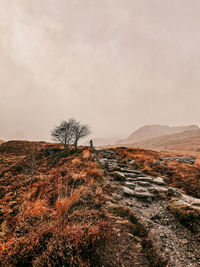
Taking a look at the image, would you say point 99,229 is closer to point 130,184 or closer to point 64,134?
point 130,184

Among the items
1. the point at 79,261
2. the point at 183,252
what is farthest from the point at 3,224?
the point at 183,252

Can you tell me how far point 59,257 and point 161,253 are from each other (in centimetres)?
219

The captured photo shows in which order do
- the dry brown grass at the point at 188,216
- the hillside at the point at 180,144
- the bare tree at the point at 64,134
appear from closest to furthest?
the dry brown grass at the point at 188,216 < the bare tree at the point at 64,134 < the hillside at the point at 180,144

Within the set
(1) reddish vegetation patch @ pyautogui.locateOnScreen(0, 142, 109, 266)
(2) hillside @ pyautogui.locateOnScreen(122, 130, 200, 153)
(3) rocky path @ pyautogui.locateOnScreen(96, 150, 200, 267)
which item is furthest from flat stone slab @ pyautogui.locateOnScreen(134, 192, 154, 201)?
(2) hillside @ pyautogui.locateOnScreen(122, 130, 200, 153)

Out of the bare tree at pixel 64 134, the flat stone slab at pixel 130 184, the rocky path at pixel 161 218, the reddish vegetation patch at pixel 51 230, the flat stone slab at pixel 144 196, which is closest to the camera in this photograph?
the reddish vegetation patch at pixel 51 230

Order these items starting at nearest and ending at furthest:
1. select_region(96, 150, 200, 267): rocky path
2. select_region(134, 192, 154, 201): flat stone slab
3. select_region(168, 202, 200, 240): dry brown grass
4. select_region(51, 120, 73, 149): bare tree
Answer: select_region(96, 150, 200, 267): rocky path
select_region(168, 202, 200, 240): dry brown grass
select_region(134, 192, 154, 201): flat stone slab
select_region(51, 120, 73, 149): bare tree

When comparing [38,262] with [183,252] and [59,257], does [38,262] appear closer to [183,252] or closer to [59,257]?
[59,257]

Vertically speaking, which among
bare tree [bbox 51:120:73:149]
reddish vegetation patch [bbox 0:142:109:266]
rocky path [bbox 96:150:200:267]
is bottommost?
rocky path [bbox 96:150:200:267]

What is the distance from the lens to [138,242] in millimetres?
2645

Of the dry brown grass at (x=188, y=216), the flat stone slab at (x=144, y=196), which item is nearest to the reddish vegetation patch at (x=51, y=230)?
the flat stone slab at (x=144, y=196)

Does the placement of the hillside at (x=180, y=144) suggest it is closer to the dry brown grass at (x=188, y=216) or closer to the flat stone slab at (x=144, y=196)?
the flat stone slab at (x=144, y=196)

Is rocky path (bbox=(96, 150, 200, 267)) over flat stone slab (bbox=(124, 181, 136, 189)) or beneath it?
beneath

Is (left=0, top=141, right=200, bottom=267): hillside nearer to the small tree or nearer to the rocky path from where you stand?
the rocky path

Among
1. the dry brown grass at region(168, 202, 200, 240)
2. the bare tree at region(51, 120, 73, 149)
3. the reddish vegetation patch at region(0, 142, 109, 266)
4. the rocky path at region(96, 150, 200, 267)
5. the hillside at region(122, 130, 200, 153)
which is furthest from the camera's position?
the hillside at region(122, 130, 200, 153)
